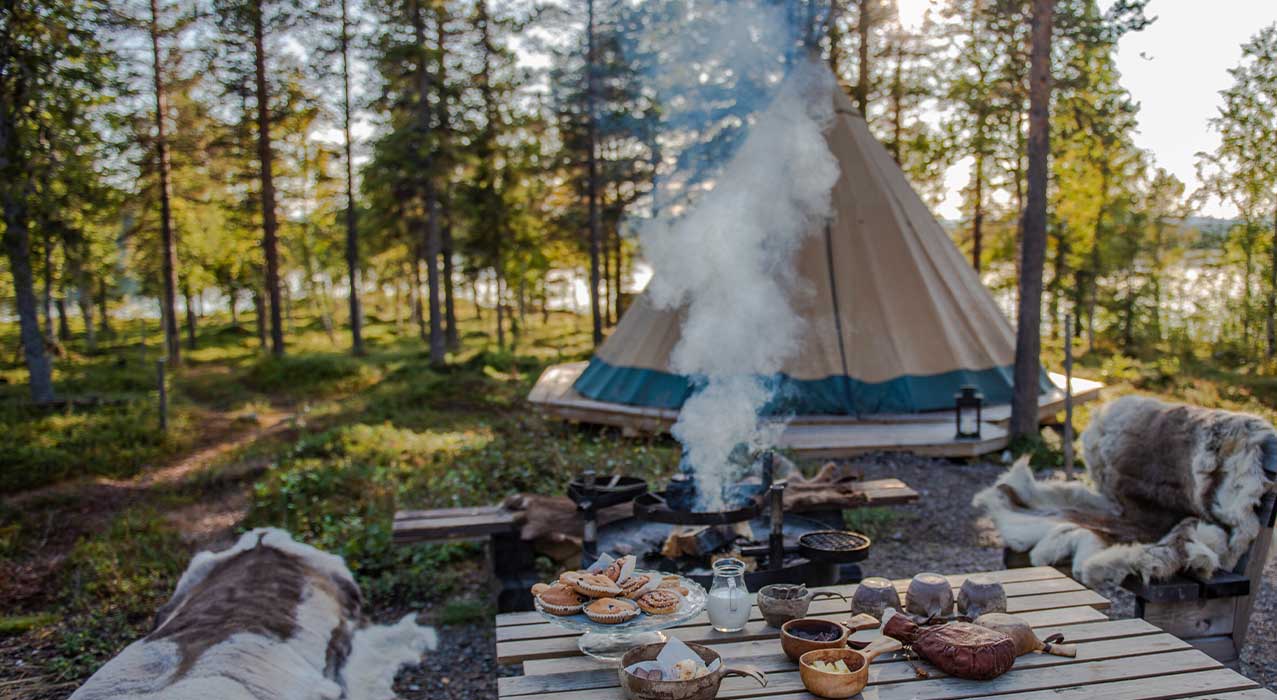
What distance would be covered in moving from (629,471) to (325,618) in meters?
3.25

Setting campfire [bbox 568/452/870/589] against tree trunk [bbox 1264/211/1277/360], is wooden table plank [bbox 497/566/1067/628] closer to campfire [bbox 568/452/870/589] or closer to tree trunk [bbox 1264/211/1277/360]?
campfire [bbox 568/452/870/589]

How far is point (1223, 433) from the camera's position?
343 cm

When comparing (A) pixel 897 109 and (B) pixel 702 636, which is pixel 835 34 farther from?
(B) pixel 702 636

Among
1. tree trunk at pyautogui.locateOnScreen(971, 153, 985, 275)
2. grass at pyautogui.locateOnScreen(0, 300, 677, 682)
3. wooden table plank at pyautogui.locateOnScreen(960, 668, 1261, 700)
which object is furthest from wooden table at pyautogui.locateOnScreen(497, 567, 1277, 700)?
tree trunk at pyautogui.locateOnScreen(971, 153, 985, 275)

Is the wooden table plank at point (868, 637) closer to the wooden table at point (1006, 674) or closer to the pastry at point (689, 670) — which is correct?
the wooden table at point (1006, 674)

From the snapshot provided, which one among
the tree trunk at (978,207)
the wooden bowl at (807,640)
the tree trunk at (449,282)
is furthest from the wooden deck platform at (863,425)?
the tree trunk at (449,282)

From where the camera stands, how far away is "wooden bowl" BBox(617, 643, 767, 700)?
6.54 feet

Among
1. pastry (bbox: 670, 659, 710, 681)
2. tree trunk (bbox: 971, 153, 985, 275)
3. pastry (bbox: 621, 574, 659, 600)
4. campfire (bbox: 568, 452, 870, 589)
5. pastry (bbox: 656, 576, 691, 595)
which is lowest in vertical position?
campfire (bbox: 568, 452, 870, 589)

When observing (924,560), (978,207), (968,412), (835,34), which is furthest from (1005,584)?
(978,207)

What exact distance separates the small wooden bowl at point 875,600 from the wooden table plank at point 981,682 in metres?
0.33

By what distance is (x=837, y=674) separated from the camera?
2.07m

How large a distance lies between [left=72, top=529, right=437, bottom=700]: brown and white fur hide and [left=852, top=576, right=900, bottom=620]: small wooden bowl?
2.11 m

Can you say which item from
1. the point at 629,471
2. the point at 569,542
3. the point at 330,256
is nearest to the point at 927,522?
the point at 629,471

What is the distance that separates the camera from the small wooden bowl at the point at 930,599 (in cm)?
260
